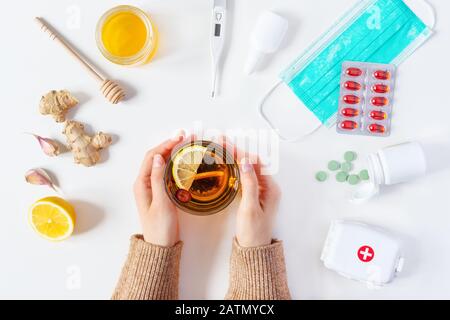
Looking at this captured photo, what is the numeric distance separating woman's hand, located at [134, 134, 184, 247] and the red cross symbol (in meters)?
0.29

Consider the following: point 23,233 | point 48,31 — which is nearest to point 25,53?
point 48,31

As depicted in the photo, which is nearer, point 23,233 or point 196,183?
point 196,183

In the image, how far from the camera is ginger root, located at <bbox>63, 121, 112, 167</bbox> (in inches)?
29.4

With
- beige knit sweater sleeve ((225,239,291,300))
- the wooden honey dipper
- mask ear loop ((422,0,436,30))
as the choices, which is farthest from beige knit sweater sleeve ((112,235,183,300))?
mask ear loop ((422,0,436,30))

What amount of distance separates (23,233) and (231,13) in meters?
0.49

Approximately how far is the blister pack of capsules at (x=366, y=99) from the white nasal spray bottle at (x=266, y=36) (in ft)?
0.38

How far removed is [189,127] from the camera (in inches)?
30.1

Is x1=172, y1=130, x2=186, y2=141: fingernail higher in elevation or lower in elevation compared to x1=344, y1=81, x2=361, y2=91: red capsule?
lower

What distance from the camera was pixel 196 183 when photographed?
26.7 inches

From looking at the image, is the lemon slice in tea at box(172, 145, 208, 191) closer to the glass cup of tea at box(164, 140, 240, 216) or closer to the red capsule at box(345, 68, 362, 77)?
the glass cup of tea at box(164, 140, 240, 216)

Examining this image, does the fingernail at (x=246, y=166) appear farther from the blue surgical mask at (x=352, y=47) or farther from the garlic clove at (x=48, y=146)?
the garlic clove at (x=48, y=146)

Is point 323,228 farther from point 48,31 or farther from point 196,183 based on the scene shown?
point 48,31

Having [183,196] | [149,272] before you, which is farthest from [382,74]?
[149,272]

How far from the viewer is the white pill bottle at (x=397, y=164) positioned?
726 millimetres
